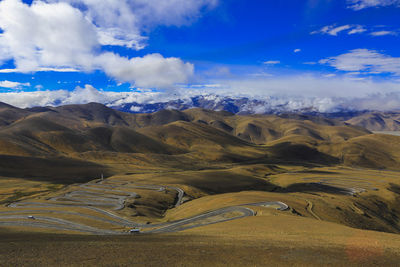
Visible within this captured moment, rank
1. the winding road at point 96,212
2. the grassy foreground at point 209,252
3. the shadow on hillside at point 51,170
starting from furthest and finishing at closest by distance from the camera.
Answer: the shadow on hillside at point 51,170 → the winding road at point 96,212 → the grassy foreground at point 209,252

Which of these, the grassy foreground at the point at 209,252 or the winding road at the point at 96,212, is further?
the winding road at the point at 96,212

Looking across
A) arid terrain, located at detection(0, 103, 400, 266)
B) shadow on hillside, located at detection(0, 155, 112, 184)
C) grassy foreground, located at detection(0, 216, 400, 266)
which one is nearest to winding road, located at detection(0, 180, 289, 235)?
arid terrain, located at detection(0, 103, 400, 266)

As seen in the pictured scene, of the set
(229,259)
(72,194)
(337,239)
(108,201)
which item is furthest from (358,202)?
(72,194)

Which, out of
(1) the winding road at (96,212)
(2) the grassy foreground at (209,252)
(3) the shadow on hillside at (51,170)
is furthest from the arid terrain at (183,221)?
(3) the shadow on hillside at (51,170)

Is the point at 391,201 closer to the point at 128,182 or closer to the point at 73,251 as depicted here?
the point at 128,182

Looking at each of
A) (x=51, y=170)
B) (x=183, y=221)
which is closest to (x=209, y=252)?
(x=183, y=221)

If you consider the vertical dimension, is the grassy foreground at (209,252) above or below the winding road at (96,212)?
above

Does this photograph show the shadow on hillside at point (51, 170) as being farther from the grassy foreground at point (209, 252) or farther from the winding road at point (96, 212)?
the grassy foreground at point (209, 252)

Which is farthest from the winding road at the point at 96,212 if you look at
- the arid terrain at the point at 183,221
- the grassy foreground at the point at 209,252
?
the grassy foreground at the point at 209,252

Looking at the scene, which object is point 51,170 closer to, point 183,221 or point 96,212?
point 96,212

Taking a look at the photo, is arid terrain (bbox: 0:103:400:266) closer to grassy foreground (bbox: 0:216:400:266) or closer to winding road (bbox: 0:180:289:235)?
grassy foreground (bbox: 0:216:400:266)

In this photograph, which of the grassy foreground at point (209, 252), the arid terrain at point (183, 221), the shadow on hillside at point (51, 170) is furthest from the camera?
the shadow on hillside at point (51, 170)
